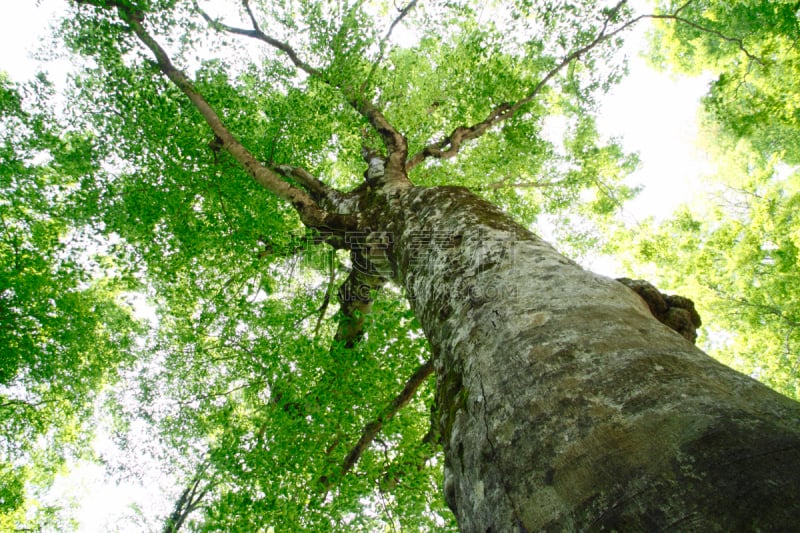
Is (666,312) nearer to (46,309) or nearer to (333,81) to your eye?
(333,81)

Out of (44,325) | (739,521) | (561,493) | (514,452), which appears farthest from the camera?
(44,325)

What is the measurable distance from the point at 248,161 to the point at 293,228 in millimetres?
3187

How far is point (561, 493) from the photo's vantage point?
1.17 m

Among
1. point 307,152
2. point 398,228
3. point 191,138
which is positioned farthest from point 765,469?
point 307,152

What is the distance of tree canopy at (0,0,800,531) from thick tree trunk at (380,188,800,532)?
116 inches

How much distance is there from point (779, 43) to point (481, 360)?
1247cm

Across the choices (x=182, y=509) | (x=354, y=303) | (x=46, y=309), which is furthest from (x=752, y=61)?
(x=182, y=509)

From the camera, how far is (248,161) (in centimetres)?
645

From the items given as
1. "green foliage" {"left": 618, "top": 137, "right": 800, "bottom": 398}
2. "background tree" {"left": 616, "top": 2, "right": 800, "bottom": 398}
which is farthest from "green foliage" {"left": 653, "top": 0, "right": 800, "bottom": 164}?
"green foliage" {"left": 618, "top": 137, "right": 800, "bottom": 398}

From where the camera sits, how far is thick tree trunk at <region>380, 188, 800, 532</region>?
97 centimetres

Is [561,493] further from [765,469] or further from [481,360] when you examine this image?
[481,360]

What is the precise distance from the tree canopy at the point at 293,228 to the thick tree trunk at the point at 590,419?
294cm

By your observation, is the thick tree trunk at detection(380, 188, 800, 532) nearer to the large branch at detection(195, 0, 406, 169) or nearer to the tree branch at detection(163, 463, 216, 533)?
the large branch at detection(195, 0, 406, 169)

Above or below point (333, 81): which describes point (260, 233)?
below
